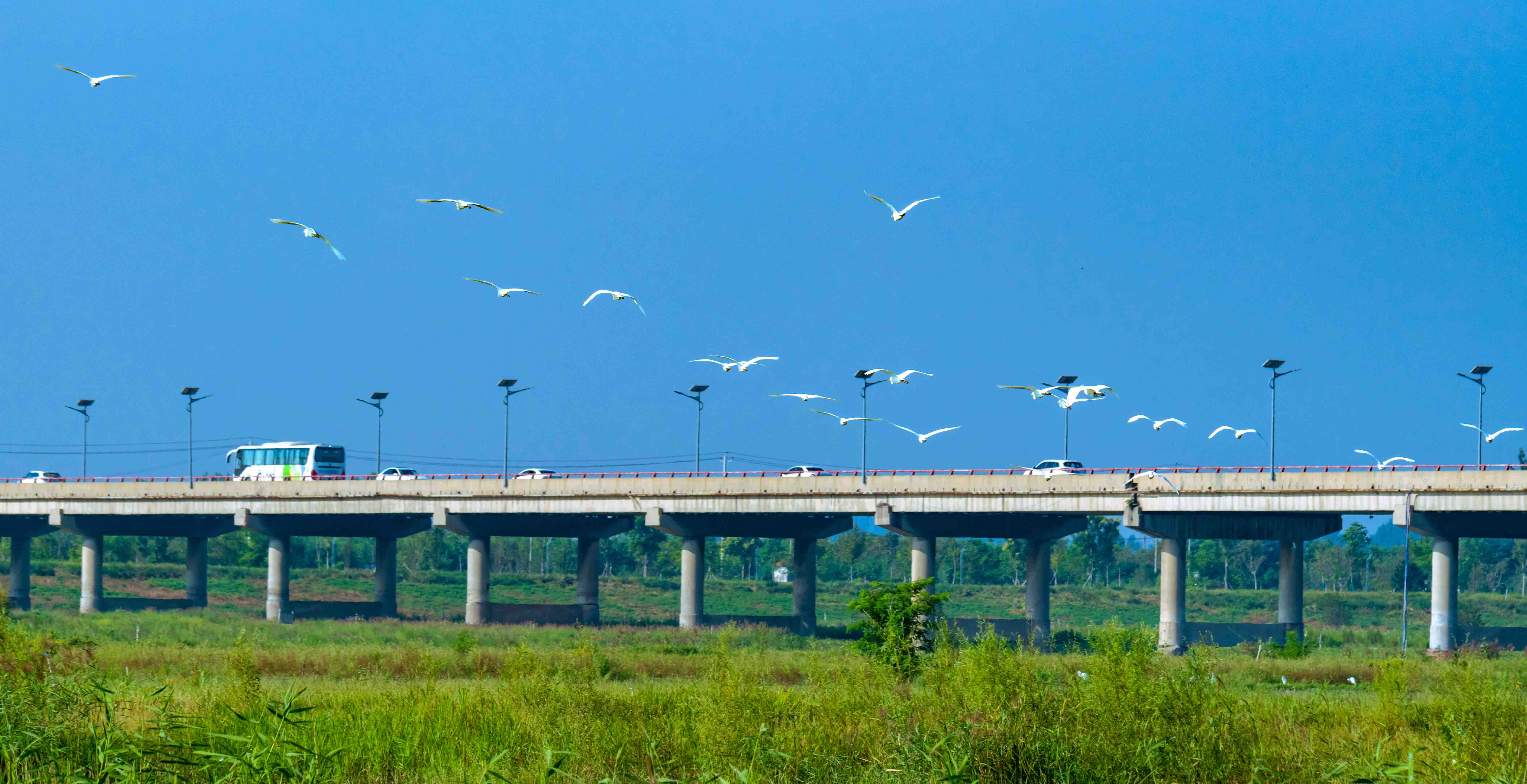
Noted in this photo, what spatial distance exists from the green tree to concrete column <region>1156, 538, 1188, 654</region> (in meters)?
30.4

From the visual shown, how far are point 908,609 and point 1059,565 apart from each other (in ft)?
482

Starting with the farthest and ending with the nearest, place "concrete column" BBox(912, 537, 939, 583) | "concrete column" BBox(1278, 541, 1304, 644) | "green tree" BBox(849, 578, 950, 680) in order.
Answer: "concrete column" BBox(912, 537, 939, 583)
"concrete column" BBox(1278, 541, 1304, 644)
"green tree" BBox(849, 578, 950, 680)

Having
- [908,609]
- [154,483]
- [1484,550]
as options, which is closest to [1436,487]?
[908,609]

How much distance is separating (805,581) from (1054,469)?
2210 cm

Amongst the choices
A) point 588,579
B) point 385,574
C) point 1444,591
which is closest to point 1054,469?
point 1444,591

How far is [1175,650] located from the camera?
7312cm

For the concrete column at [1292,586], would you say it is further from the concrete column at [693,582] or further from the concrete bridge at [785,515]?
the concrete column at [693,582]

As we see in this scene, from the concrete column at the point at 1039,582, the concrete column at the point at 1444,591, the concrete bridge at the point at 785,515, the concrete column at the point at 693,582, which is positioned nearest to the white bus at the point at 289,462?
the concrete bridge at the point at 785,515

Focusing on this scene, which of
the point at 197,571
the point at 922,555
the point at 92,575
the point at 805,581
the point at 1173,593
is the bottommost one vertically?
the point at 92,575

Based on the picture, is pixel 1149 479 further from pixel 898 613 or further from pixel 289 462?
pixel 289 462

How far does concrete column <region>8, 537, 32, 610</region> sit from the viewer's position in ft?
368

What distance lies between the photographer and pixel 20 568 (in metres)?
113

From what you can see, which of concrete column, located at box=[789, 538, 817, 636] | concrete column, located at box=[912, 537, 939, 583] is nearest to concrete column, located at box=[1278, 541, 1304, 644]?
concrete column, located at box=[912, 537, 939, 583]

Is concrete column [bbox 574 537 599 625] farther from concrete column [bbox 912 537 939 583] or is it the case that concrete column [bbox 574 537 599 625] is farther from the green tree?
the green tree
